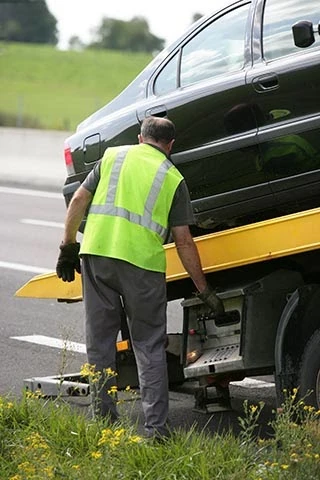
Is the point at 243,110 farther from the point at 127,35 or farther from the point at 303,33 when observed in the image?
the point at 127,35

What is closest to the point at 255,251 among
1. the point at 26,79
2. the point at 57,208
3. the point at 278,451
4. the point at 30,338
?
the point at 278,451

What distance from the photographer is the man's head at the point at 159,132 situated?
291 inches

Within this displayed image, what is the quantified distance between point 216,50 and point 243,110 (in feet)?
1.78

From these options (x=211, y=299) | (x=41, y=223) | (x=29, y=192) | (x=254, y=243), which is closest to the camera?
(x=254, y=243)

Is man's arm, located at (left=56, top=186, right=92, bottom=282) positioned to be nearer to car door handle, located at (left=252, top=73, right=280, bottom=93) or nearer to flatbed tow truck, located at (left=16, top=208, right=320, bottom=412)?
flatbed tow truck, located at (left=16, top=208, right=320, bottom=412)

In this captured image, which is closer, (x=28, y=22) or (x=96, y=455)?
(x=96, y=455)

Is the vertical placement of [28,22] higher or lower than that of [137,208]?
higher

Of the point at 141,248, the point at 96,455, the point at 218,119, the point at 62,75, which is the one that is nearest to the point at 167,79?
the point at 218,119

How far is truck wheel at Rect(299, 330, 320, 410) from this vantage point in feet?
23.3

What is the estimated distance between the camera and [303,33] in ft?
24.5

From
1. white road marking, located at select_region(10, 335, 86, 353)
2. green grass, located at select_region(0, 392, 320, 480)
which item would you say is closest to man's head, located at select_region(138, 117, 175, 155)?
green grass, located at select_region(0, 392, 320, 480)

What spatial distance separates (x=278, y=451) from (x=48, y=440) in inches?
47.3

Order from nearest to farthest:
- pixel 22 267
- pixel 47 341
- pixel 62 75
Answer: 1. pixel 47 341
2. pixel 22 267
3. pixel 62 75

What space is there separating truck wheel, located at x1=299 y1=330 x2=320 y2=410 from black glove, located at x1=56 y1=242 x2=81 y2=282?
1.42 m
